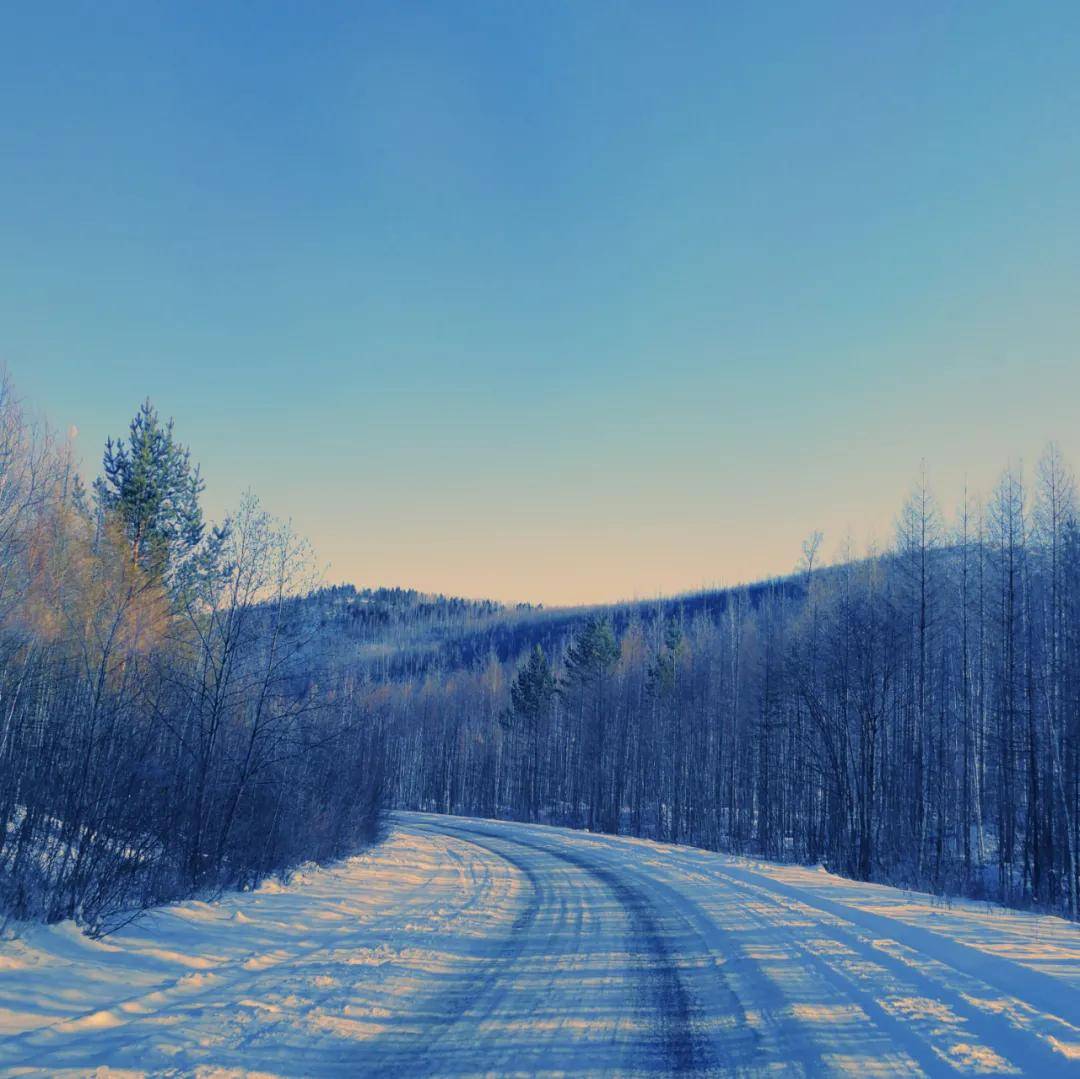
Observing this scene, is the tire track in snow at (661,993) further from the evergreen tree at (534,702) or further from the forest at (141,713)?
the evergreen tree at (534,702)

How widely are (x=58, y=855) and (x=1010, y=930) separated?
13.8 meters

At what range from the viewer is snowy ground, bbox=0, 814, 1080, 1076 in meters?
5.59

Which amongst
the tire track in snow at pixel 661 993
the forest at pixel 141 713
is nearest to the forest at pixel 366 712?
the forest at pixel 141 713

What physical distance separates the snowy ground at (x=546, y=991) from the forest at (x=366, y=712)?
6.35 ft

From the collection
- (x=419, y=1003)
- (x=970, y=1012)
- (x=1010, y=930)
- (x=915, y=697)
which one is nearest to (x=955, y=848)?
(x=915, y=697)

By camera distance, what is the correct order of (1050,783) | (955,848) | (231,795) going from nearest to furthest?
(231,795), (1050,783), (955,848)

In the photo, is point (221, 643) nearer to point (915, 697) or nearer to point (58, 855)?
point (58, 855)

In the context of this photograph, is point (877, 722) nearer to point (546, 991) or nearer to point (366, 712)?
point (366, 712)

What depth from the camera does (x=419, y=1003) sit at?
7070 mm

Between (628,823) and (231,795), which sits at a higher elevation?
(231,795)

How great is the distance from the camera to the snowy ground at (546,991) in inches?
220

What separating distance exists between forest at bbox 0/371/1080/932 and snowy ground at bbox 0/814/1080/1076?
76.2 inches

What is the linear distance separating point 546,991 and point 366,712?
1932 cm

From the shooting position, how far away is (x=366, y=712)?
25.7 meters
